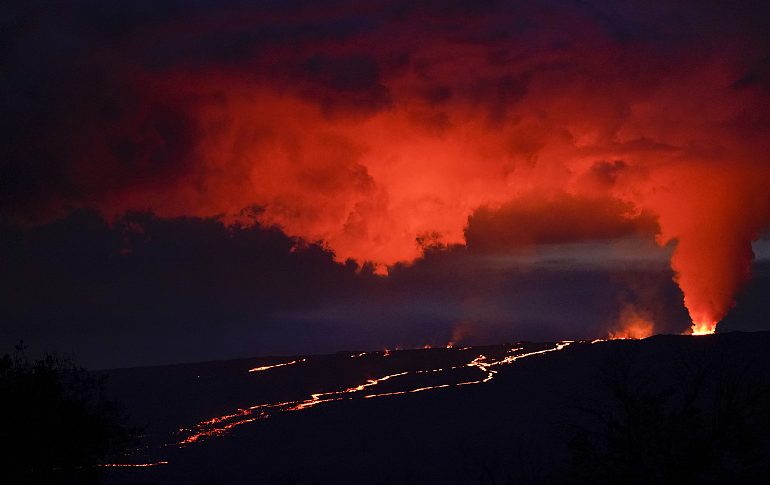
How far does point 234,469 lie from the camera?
178 feet

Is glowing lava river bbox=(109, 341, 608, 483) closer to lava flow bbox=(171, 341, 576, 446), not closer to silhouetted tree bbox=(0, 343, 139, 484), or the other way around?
lava flow bbox=(171, 341, 576, 446)

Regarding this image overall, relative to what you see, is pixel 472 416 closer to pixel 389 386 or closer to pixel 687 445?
pixel 389 386

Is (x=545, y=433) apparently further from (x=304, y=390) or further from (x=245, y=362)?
(x=245, y=362)

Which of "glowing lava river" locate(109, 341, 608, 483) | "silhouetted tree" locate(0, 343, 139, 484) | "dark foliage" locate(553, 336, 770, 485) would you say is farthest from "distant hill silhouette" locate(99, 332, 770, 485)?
"silhouetted tree" locate(0, 343, 139, 484)

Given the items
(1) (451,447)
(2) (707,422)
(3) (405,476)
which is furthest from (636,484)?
(1) (451,447)

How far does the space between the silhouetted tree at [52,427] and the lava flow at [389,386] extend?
40.7m

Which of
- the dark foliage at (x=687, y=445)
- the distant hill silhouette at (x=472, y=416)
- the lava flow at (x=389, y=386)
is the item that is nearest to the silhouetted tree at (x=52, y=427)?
the distant hill silhouette at (x=472, y=416)

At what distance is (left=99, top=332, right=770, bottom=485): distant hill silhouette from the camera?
20516 mm

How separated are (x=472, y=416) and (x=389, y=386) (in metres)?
19.1

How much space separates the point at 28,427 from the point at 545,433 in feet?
144

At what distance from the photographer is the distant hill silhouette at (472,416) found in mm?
20516

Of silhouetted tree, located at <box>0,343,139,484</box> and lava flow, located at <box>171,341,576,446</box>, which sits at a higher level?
silhouetted tree, located at <box>0,343,139,484</box>

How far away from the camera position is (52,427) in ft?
83.4

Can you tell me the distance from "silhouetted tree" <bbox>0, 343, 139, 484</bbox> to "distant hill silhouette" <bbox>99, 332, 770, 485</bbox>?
810 cm
